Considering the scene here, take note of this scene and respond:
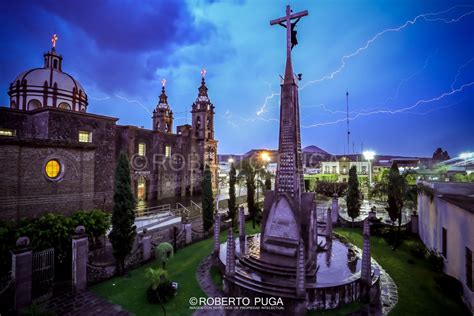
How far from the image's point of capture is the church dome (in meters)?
27.3

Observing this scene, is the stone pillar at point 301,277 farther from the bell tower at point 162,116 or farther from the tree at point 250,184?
the bell tower at point 162,116

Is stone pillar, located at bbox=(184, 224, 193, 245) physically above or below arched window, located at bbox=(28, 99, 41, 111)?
below

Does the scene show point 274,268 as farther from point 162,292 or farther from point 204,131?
point 204,131

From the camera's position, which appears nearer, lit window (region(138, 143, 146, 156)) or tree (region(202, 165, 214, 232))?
tree (region(202, 165, 214, 232))

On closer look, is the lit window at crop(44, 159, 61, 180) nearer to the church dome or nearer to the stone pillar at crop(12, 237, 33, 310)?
the stone pillar at crop(12, 237, 33, 310)

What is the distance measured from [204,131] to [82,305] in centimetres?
3150

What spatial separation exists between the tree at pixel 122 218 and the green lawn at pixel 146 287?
1160 mm

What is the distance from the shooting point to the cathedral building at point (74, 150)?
52.2 ft

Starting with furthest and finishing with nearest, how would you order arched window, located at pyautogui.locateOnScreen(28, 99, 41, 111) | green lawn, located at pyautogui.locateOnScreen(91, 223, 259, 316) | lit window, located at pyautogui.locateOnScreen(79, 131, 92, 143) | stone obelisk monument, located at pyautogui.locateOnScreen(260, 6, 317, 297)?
1. arched window, located at pyautogui.locateOnScreen(28, 99, 41, 111)
2. lit window, located at pyautogui.locateOnScreen(79, 131, 92, 143)
3. stone obelisk monument, located at pyautogui.locateOnScreen(260, 6, 317, 297)
4. green lawn, located at pyautogui.locateOnScreen(91, 223, 259, 316)

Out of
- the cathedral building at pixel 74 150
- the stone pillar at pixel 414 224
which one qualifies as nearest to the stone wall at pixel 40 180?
the cathedral building at pixel 74 150

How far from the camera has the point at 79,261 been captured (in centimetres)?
1180

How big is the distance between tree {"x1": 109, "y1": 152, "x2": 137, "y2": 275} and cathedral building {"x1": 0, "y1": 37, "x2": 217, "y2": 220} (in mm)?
7403

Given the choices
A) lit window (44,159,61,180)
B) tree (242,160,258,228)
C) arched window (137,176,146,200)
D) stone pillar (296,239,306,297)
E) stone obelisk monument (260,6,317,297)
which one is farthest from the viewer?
arched window (137,176,146,200)

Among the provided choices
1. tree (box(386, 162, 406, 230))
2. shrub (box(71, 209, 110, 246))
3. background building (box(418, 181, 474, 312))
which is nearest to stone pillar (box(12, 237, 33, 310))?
shrub (box(71, 209, 110, 246))
